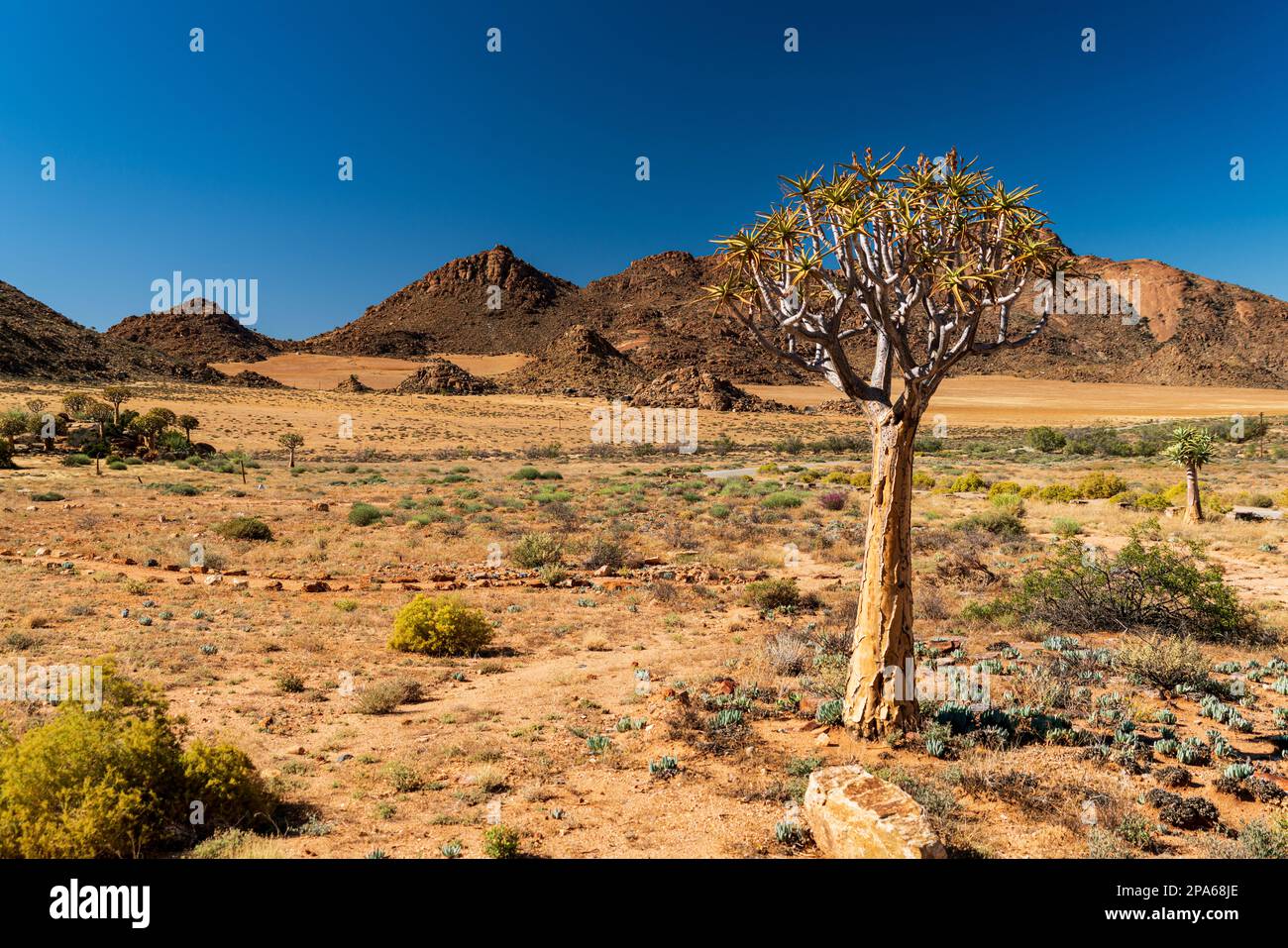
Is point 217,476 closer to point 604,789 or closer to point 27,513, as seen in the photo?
point 27,513

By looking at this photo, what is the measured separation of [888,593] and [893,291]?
3.12 metres

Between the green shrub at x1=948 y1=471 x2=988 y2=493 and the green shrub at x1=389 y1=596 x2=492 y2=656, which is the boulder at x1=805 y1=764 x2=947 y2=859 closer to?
the green shrub at x1=389 y1=596 x2=492 y2=656

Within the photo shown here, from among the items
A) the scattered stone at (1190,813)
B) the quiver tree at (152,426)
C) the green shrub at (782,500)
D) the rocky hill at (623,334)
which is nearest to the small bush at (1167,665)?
the scattered stone at (1190,813)

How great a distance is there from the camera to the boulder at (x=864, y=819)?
451cm

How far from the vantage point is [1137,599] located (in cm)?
1116

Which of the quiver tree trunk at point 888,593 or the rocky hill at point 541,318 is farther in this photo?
the rocky hill at point 541,318

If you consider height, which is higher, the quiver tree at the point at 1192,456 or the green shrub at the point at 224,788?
the quiver tree at the point at 1192,456

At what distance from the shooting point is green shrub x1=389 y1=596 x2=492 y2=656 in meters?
10.9

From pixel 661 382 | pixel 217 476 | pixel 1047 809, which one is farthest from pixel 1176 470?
pixel 661 382

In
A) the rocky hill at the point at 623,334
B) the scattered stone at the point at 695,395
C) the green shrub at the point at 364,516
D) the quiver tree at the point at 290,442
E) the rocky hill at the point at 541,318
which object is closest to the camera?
the green shrub at the point at 364,516

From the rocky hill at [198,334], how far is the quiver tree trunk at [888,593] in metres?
164

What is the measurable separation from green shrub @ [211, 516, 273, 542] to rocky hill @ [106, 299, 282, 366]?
146787 millimetres

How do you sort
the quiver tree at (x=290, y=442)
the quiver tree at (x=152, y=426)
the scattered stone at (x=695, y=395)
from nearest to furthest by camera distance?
the quiver tree at (x=290, y=442) → the quiver tree at (x=152, y=426) → the scattered stone at (x=695, y=395)

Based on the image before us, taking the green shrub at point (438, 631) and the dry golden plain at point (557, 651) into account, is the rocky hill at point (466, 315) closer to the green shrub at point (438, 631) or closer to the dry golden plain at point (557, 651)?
the dry golden plain at point (557, 651)
